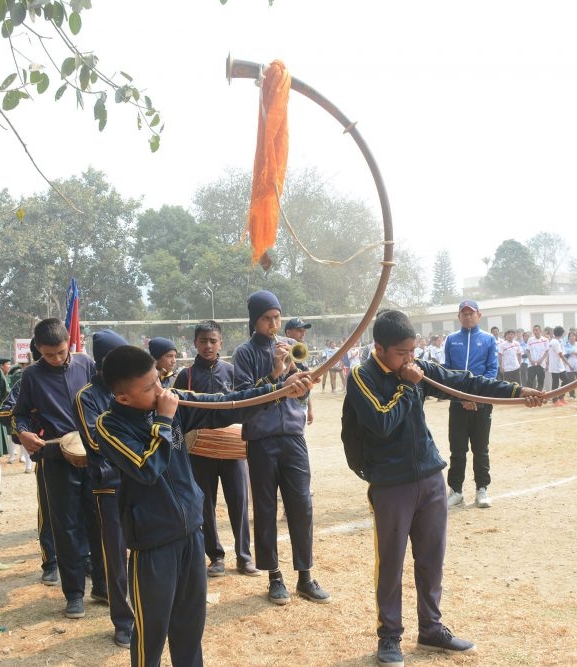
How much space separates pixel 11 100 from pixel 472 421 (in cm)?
546

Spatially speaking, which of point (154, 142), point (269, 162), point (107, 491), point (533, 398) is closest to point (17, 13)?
point (154, 142)

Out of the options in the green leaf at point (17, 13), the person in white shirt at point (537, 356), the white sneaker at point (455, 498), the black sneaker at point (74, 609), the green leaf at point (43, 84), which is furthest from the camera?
the person in white shirt at point (537, 356)

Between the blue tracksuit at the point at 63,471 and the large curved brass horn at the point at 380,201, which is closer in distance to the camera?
the large curved brass horn at the point at 380,201

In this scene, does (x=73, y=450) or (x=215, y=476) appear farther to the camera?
(x=215, y=476)

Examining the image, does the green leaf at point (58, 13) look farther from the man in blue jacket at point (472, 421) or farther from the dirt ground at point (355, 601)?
the man in blue jacket at point (472, 421)

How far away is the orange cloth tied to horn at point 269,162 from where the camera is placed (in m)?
3.91

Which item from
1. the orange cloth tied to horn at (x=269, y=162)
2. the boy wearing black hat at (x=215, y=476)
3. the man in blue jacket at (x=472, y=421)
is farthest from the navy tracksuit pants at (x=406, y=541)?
the man in blue jacket at (x=472, y=421)

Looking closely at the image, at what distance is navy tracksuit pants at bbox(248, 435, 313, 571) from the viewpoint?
Result: 5.07 meters

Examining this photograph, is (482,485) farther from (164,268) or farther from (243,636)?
(164,268)

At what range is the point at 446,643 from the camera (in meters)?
4.09

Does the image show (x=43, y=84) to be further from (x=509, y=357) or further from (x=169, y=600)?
(x=509, y=357)

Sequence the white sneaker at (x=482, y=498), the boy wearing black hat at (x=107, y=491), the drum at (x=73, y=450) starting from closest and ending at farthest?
the boy wearing black hat at (x=107, y=491)
the drum at (x=73, y=450)
the white sneaker at (x=482, y=498)

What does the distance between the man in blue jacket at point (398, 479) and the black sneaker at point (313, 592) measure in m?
0.96

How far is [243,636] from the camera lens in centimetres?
448
